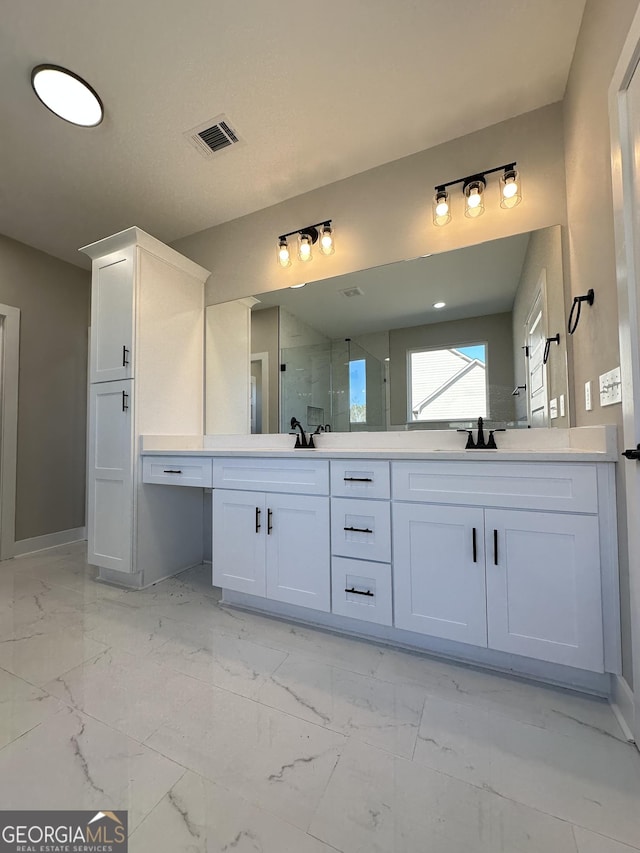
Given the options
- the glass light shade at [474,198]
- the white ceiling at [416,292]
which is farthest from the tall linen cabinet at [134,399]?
the glass light shade at [474,198]

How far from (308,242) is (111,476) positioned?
2.00 m

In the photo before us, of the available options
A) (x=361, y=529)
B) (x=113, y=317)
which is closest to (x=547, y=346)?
(x=361, y=529)

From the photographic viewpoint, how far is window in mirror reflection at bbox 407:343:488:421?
1919mm

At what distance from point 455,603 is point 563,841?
2.19 ft

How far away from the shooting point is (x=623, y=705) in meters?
1.17

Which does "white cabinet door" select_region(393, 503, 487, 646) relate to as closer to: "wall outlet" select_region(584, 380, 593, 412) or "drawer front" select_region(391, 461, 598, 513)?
"drawer front" select_region(391, 461, 598, 513)

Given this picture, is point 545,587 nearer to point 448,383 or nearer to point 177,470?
point 448,383

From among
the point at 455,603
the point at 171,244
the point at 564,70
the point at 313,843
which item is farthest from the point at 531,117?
the point at 313,843

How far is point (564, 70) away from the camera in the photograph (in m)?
1.66

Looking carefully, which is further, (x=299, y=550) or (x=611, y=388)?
(x=299, y=550)

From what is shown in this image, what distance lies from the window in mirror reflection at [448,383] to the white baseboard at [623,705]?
1.14 meters

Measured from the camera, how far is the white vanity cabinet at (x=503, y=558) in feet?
4.15

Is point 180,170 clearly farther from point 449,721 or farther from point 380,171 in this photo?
point 449,721

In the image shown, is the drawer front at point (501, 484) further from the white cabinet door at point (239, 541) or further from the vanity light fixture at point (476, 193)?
the vanity light fixture at point (476, 193)
